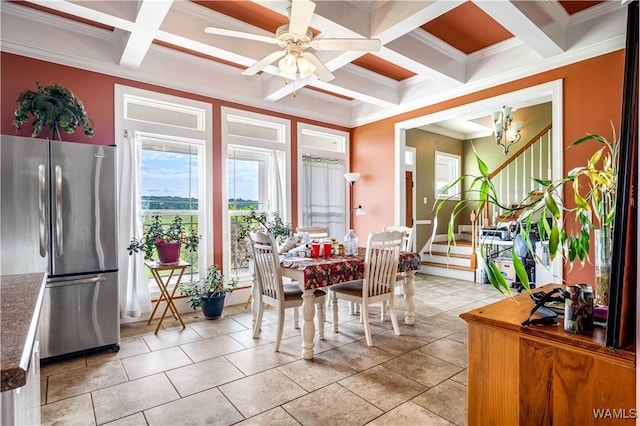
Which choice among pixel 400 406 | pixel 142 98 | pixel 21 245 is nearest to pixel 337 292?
pixel 400 406

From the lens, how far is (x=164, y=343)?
123 inches

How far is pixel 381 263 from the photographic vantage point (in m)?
3.13

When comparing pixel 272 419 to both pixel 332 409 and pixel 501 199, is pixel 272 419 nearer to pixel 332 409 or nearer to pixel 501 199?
pixel 332 409

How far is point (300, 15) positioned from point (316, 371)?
2506mm

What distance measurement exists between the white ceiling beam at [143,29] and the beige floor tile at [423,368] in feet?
10.7

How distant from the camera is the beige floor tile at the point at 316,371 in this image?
93.7 inches

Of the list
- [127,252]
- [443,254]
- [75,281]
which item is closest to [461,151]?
[443,254]

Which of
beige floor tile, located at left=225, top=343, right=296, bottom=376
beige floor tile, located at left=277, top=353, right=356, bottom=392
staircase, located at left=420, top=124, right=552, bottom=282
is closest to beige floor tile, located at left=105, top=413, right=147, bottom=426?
beige floor tile, located at left=225, top=343, right=296, bottom=376

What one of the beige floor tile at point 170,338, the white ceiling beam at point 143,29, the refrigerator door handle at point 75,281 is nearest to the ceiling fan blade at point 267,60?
the white ceiling beam at point 143,29

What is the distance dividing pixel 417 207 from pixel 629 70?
6.11m

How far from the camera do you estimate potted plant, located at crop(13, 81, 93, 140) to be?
2.88 meters

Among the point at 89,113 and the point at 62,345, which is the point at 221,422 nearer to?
the point at 62,345

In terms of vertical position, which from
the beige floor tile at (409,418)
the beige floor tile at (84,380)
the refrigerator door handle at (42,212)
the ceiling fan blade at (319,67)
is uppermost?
the ceiling fan blade at (319,67)

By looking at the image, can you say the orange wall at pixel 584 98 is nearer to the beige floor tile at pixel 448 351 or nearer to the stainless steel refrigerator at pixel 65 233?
the beige floor tile at pixel 448 351
